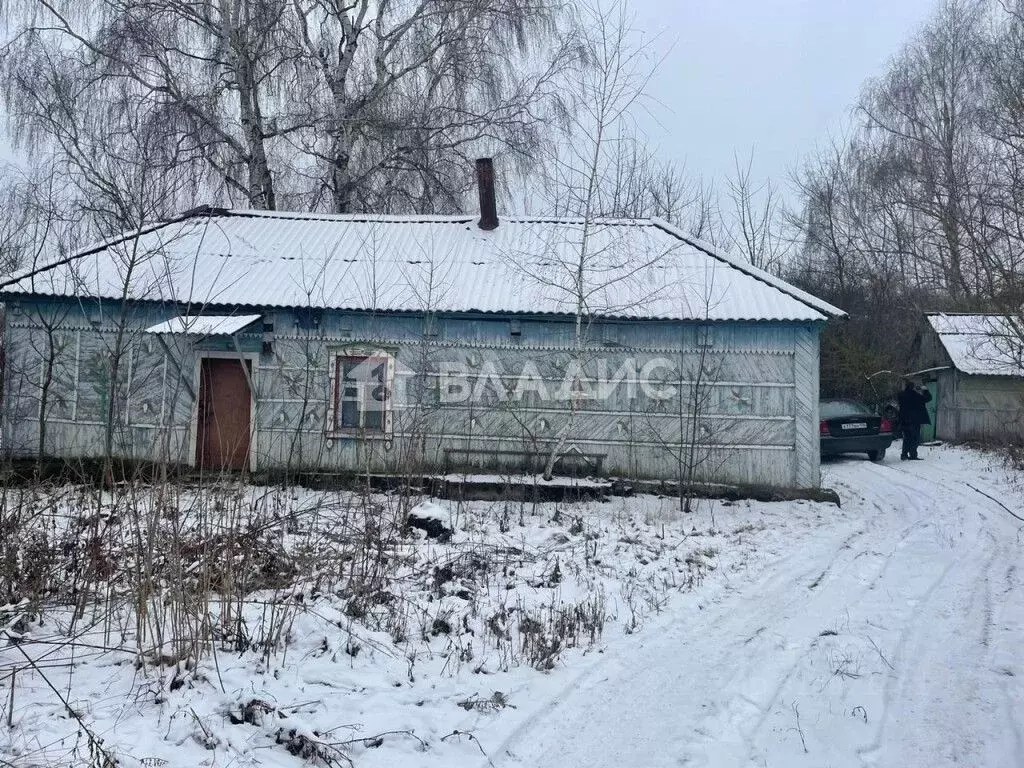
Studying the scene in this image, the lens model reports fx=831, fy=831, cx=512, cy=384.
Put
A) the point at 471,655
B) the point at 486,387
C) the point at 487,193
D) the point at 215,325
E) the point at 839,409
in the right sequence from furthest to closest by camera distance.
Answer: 1. the point at 839,409
2. the point at 487,193
3. the point at 486,387
4. the point at 215,325
5. the point at 471,655

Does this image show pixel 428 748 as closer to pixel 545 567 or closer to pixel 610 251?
pixel 545 567

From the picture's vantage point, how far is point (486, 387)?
13.1 meters

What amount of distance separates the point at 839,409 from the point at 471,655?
1569 centimetres

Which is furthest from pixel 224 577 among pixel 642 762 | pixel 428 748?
pixel 642 762

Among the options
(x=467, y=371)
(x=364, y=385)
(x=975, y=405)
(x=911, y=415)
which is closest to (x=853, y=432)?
(x=911, y=415)

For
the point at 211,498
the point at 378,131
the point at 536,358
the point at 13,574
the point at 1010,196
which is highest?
the point at 378,131

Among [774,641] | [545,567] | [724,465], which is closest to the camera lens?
[774,641]

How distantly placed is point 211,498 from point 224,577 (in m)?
0.92

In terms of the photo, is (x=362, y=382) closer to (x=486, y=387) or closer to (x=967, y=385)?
(x=486, y=387)

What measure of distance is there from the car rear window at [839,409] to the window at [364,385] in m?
10.3

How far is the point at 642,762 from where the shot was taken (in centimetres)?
377

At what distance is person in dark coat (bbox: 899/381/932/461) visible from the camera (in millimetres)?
18359

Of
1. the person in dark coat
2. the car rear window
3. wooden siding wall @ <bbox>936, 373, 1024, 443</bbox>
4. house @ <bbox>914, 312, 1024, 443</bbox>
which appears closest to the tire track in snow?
the car rear window

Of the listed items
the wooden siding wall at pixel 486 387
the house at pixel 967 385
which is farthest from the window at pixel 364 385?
the house at pixel 967 385
